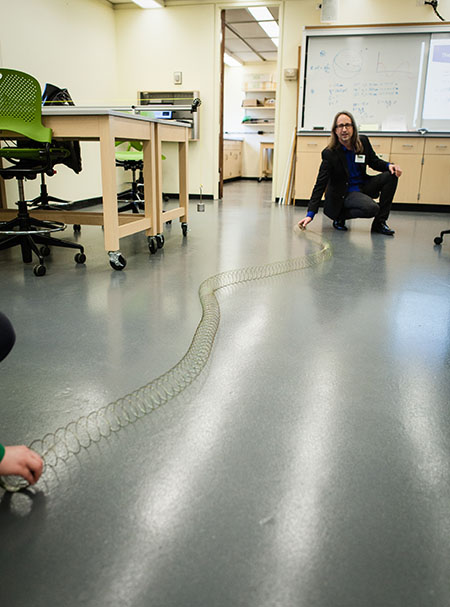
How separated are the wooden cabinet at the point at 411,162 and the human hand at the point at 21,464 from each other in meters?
5.59

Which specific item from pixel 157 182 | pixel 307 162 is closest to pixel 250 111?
pixel 307 162

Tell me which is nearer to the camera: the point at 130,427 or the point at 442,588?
the point at 442,588

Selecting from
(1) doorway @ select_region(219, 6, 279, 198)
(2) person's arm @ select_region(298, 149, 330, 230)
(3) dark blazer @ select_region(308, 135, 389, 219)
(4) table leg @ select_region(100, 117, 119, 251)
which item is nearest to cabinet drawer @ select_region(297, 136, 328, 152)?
(3) dark blazer @ select_region(308, 135, 389, 219)

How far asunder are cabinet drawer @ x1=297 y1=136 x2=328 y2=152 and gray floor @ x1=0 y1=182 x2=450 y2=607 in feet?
13.2

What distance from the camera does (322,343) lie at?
172 centimetres

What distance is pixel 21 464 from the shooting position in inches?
34.0

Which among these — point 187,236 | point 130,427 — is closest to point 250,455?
point 130,427

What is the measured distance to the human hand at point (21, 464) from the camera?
844mm

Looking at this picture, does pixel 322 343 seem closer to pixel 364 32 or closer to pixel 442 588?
pixel 442 588

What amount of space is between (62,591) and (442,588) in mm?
578

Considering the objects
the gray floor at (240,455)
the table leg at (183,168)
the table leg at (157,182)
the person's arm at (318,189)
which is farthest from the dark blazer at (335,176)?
the gray floor at (240,455)

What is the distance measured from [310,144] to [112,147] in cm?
389

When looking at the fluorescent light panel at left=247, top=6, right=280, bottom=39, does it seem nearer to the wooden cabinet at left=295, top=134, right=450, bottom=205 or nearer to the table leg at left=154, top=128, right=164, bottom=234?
the wooden cabinet at left=295, top=134, right=450, bottom=205

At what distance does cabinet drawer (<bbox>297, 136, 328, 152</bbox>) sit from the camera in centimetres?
588
